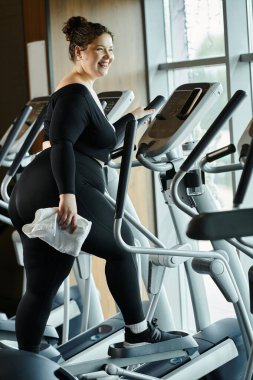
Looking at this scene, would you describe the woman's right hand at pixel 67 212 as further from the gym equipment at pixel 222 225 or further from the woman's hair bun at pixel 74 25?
the gym equipment at pixel 222 225

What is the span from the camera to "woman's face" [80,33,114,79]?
3.24m

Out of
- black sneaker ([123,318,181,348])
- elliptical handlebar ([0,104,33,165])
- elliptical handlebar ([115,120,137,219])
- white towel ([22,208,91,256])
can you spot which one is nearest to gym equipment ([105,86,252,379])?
elliptical handlebar ([115,120,137,219])

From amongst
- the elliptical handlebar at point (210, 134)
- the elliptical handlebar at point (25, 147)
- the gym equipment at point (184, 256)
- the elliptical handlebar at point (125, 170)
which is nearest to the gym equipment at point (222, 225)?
the elliptical handlebar at point (210, 134)

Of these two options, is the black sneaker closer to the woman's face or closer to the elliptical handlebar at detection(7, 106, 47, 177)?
the elliptical handlebar at detection(7, 106, 47, 177)

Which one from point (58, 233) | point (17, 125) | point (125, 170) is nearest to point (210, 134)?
point (125, 170)

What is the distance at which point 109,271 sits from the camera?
312 centimetres

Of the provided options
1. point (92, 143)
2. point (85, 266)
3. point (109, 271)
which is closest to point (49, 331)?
point (85, 266)

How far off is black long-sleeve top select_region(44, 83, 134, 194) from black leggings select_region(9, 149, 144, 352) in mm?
71

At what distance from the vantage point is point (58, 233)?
9.70 ft

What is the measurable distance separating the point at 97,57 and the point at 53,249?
81 centimetres

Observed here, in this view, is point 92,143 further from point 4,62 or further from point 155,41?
point 4,62

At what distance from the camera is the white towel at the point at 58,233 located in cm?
293

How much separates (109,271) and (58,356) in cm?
59

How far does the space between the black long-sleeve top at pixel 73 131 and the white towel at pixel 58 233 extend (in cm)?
11
